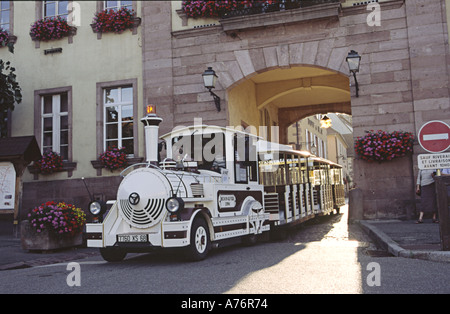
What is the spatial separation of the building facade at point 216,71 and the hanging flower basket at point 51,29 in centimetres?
21

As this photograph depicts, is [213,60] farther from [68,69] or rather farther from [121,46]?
[68,69]

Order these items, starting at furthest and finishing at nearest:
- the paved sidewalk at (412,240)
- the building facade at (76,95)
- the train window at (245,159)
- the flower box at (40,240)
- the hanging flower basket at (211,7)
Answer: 1. the building facade at (76,95)
2. the hanging flower basket at (211,7)
3. the flower box at (40,240)
4. the train window at (245,159)
5. the paved sidewalk at (412,240)

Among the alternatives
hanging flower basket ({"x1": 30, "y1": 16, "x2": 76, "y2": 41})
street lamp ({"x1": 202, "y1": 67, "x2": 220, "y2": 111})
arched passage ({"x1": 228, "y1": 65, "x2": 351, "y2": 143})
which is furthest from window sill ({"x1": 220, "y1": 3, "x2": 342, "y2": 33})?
hanging flower basket ({"x1": 30, "y1": 16, "x2": 76, "y2": 41})

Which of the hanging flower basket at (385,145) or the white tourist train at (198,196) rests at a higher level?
the hanging flower basket at (385,145)

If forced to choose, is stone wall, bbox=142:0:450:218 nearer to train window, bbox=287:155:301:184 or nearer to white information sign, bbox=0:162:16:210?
train window, bbox=287:155:301:184

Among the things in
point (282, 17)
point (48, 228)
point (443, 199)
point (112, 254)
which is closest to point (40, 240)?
point (48, 228)

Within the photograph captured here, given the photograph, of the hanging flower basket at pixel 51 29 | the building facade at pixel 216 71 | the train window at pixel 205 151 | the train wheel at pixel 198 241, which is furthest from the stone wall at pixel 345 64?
the train wheel at pixel 198 241

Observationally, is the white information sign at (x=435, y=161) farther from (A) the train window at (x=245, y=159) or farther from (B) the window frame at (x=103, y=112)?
(B) the window frame at (x=103, y=112)

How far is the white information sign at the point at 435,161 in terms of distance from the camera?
683 cm

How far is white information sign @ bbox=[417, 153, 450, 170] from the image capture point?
6832mm

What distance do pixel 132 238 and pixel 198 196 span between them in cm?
120

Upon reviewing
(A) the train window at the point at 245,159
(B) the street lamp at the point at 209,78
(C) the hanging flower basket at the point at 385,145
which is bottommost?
(A) the train window at the point at 245,159
